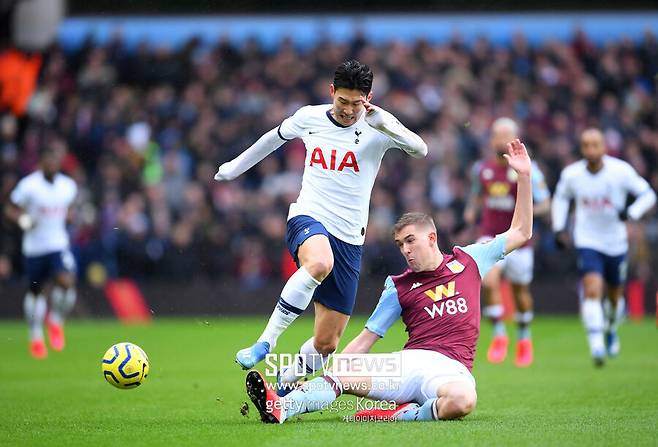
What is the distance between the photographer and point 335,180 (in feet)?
27.2

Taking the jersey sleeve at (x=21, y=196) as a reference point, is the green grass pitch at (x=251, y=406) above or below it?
below

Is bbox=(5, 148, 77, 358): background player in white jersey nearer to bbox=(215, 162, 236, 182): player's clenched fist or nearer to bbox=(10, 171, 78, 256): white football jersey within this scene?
bbox=(10, 171, 78, 256): white football jersey

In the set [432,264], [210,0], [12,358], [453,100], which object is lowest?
[12,358]

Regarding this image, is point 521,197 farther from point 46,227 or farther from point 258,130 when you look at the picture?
point 258,130

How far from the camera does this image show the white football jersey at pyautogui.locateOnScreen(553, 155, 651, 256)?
41.9 feet

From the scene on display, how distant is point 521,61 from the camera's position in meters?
24.5

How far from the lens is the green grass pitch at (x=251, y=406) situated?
7.00 metres

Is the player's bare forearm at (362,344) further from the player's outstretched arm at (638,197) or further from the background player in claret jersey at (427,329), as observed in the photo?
the player's outstretched arm at (638,197)

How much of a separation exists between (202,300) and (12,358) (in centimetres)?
691

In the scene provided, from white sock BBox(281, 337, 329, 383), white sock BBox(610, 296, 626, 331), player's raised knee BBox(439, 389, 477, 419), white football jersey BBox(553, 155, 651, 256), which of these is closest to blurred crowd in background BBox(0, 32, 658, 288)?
white sock BBox(610, 296, 626, 331)

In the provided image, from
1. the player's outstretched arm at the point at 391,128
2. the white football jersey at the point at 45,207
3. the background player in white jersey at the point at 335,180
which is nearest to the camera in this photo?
the player's outstretched arm at the point at 391,128

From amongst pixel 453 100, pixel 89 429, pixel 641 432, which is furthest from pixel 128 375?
pixel 453 100

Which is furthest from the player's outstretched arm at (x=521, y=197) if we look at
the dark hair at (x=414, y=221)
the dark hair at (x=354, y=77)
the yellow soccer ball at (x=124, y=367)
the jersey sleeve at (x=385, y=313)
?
the yellow soccer ball at (x=124, y=367)

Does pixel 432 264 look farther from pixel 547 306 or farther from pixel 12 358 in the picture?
pixel 547 306
